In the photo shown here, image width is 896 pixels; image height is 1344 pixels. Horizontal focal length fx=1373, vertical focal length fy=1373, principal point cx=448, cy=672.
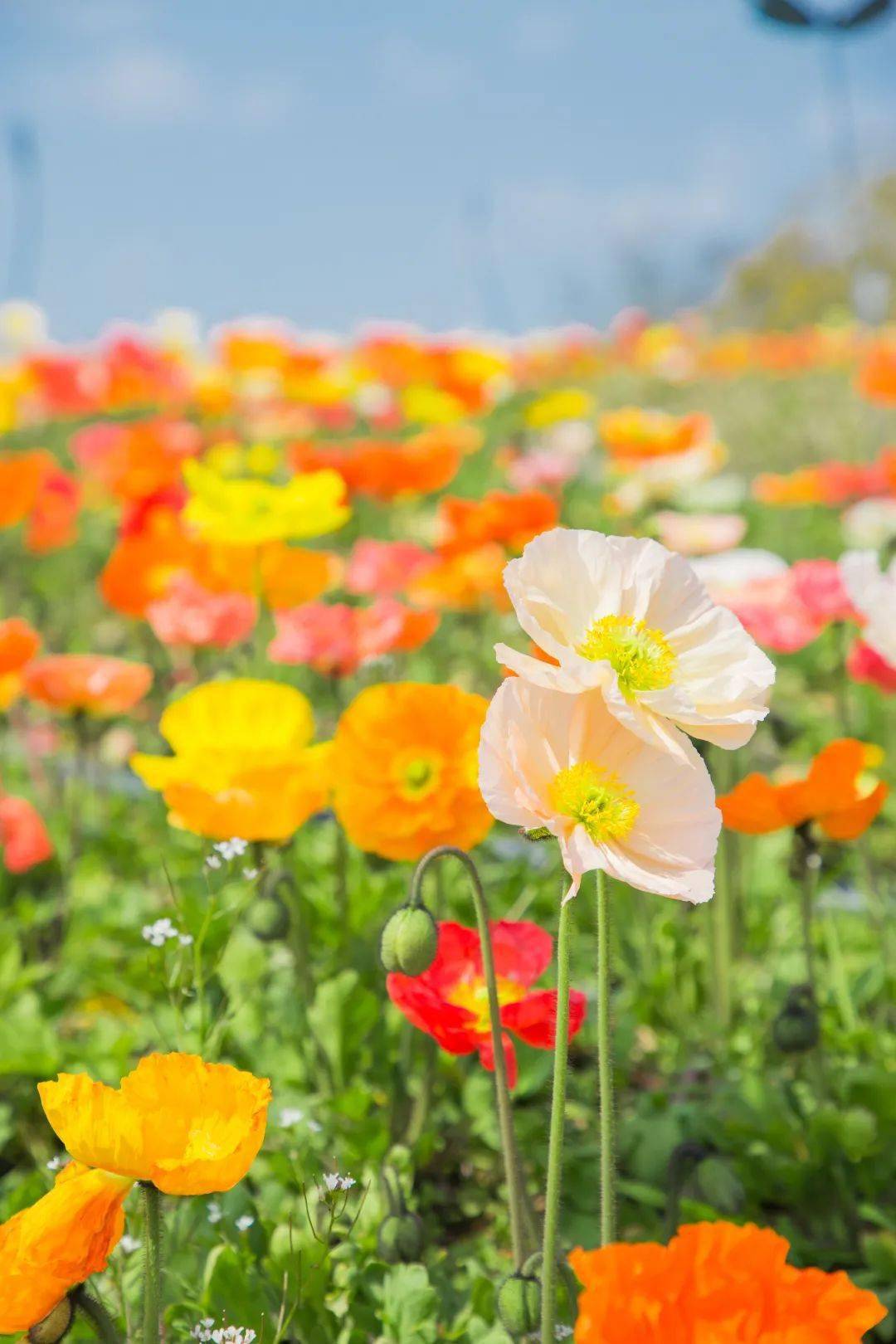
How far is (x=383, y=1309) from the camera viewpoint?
4.15ft

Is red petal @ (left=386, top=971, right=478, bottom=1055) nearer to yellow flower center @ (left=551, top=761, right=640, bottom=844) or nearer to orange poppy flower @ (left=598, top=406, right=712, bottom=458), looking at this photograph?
yellow flower center @ (left=551, top=761, right=640, bottom=844)

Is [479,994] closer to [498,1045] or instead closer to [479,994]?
[479,994]

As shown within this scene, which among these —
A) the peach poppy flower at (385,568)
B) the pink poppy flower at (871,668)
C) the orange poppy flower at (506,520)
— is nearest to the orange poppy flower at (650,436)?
the peach poppy flower at (385,568)

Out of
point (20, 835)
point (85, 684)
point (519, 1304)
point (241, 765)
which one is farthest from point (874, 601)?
point (20, 835)

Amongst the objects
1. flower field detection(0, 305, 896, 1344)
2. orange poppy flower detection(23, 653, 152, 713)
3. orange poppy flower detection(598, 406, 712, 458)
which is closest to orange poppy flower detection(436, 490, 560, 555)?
flower field detection(0, 305, 896, 1344)

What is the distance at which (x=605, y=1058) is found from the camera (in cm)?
94

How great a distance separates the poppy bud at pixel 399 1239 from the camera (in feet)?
4.30

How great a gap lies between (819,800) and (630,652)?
55 centimetres

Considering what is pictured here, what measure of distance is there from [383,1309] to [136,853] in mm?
1688

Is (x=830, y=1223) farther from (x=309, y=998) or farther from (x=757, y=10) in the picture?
(x=757, y=10)

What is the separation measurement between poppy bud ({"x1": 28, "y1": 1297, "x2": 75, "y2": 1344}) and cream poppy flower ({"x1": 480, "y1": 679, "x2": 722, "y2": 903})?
0.43 m

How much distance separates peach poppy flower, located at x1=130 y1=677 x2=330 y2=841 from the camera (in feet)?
4.36

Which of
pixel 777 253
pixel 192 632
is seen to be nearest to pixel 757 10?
pixel 192 632

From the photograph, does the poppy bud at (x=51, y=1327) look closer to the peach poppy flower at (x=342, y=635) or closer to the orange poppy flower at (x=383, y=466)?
the peach poppy flower at (x=342, y=635)
